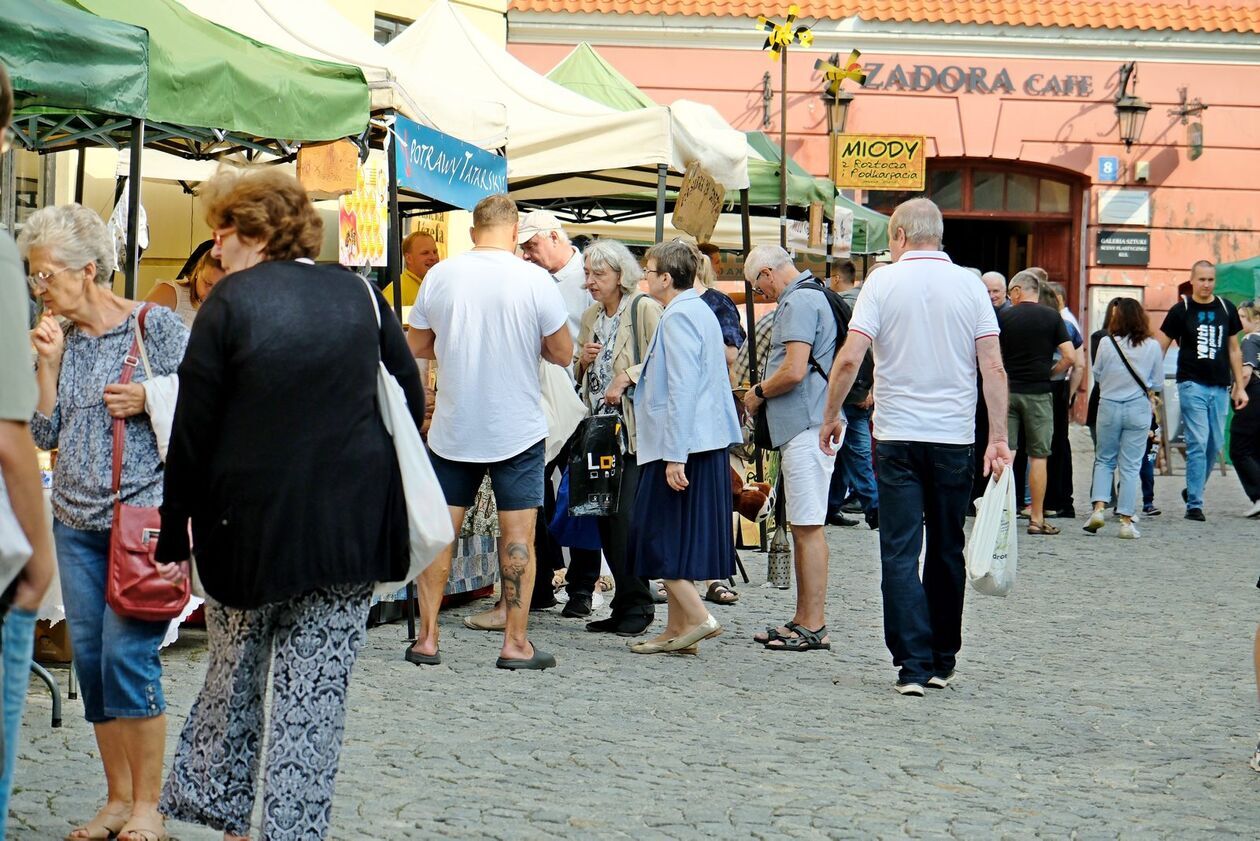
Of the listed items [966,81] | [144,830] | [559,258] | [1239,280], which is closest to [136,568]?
[144,830]

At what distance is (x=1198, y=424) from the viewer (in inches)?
563

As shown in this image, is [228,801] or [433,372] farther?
[433,372]

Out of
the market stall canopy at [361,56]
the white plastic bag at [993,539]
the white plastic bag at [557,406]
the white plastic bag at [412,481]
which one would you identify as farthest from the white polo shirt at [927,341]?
the white plastic bag at [412,481]

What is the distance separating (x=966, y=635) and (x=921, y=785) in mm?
3204

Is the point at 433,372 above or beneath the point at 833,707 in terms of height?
above

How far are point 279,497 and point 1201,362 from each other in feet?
38.9

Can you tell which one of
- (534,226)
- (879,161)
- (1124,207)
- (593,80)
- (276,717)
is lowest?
(276,717)

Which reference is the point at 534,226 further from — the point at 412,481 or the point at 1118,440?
the point at 1118,440

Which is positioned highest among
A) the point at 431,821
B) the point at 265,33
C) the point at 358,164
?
the point at 265,33

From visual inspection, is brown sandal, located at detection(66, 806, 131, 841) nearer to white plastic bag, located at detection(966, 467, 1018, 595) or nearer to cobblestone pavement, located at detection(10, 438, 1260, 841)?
cobblestone pavement, located at detection(10, 438, 1260, 841)

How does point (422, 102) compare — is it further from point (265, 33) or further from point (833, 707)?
point (833, 707)

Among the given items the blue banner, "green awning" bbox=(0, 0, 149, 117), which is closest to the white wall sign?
the blue banner

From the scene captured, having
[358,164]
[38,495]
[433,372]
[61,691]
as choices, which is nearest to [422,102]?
[358,164]

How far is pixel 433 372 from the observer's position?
27.6ft
